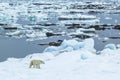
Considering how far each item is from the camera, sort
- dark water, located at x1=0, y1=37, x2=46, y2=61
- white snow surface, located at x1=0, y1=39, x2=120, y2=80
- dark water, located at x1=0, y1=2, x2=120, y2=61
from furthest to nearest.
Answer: dark water, located at x1=0, y1=2, x2=120, y2=61 → dark water, located at x1=0, y1=37, x2=46, y2=61 → white snow surface, located at x1=0, y1=39, x2=120, y2=80

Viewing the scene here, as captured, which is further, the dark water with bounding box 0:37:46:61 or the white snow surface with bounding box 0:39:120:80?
the dark water with bounding box 0:37:46:61

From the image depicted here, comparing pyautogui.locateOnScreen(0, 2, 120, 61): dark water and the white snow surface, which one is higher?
the white snow surface

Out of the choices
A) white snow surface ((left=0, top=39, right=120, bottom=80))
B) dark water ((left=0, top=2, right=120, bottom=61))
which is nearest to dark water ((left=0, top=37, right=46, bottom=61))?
dark water ((left=0, top=2, right=120, bottom=61))

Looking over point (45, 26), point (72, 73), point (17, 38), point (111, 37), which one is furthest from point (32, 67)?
point (45, 26)

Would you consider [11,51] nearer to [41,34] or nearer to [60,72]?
[41,34]

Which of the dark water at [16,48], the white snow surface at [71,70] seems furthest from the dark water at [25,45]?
the white snow surface at [71,70]

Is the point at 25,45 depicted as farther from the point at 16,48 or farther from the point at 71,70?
the point at 71,70

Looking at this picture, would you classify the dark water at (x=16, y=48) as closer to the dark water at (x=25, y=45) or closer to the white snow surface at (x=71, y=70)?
the dark water at (x=25, y=45)

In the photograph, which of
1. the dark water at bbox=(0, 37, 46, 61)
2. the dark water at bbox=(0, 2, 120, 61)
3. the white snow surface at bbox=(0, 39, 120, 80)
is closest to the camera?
the white snow surface at bbox=(0, 39, 120, 80)

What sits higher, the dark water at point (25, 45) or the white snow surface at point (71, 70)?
the white snow surface at point (71, 70)

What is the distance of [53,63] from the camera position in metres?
8.54

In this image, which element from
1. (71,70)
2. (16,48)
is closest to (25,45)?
(16,48)

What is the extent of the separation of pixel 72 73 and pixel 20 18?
2575cm

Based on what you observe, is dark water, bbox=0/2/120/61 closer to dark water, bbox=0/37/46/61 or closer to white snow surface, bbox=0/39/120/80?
dark water, bbox=0/37/46/61
